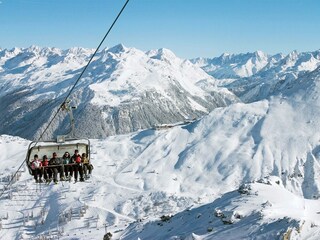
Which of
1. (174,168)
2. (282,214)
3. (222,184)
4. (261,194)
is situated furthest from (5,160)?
(282,214)

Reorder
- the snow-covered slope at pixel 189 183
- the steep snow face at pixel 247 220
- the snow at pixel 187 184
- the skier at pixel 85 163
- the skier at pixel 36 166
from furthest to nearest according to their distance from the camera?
the snow-covered slope at pixel 189 183
the snow at pixel 187 184
the steep snow face at pixel 247 220
the skier at pixel 85 163
the skier at pixel 36 166

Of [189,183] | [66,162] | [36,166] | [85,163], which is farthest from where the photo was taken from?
[189,183]

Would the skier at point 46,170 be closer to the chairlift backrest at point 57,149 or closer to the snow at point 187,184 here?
the chairlift backrest at point 57,149

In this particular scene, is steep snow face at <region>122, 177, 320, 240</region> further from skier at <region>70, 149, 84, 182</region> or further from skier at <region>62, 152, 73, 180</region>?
skier at <region>62, 152, 73, 180</region>

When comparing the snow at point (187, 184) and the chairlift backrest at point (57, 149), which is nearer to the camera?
the chairlift backrest at point (57, 149)

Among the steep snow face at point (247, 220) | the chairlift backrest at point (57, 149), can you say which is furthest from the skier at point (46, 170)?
the steep snow face at point (247, 220)

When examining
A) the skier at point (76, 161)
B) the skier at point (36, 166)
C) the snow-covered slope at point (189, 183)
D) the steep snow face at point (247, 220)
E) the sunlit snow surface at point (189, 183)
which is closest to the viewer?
the skier at point (76, 161)

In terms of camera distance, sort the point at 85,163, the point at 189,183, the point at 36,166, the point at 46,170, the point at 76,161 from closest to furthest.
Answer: the point at 76,161 → the point at 36,166 → the point at 85,163 → the point at 46,170 → the point at 189,183

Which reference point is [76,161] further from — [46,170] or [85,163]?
[46,170]

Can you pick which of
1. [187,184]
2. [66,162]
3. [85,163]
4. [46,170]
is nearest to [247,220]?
[85,163]
